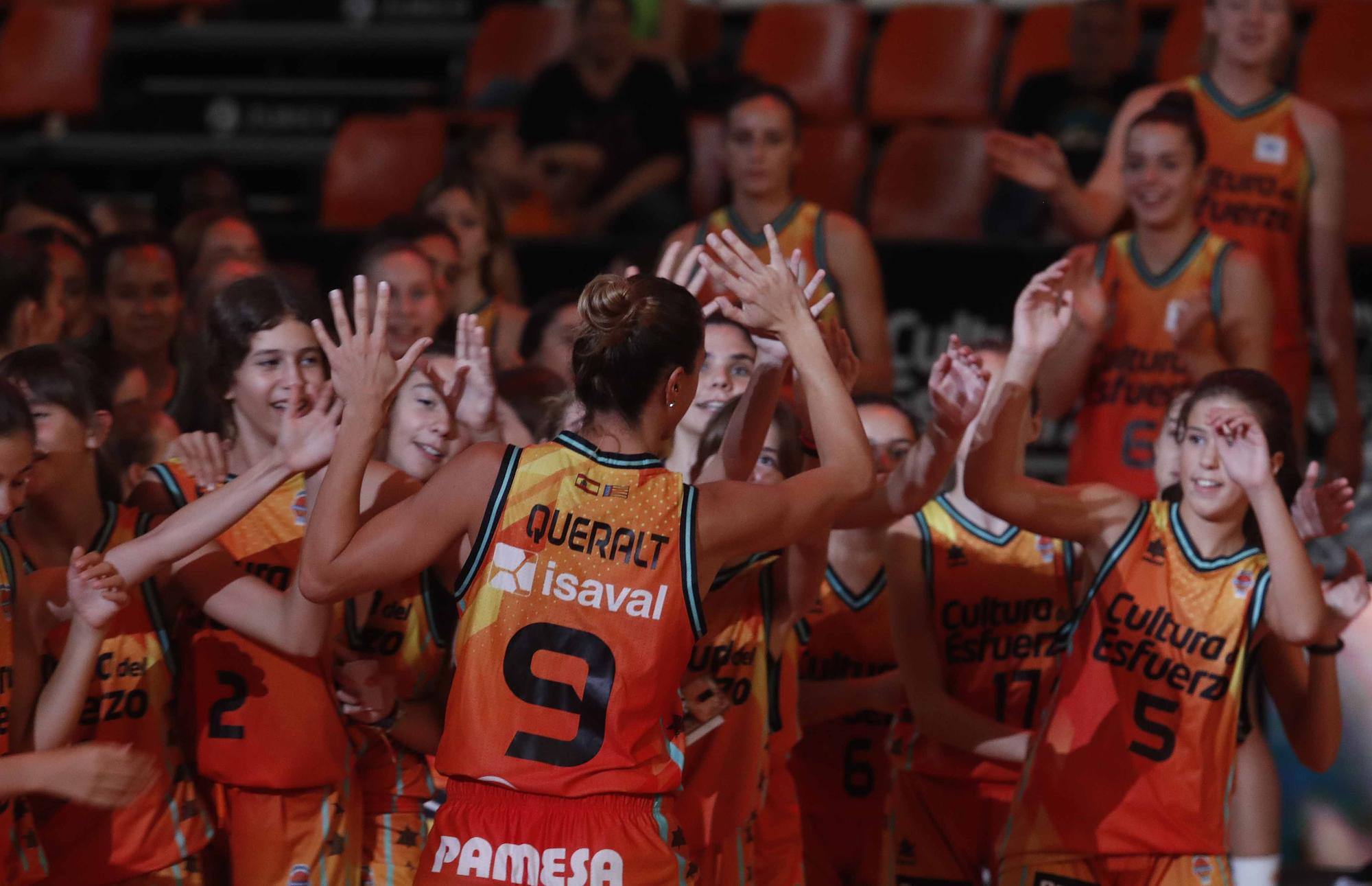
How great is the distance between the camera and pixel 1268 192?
20.0ft

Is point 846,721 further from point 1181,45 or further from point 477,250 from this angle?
Result: point 1181,45

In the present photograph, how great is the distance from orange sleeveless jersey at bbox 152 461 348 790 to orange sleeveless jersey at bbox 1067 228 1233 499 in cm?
301

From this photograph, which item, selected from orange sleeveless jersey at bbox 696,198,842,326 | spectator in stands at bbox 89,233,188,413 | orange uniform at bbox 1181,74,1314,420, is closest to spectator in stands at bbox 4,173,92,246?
spectator in stands at bbox 89,233,188,413

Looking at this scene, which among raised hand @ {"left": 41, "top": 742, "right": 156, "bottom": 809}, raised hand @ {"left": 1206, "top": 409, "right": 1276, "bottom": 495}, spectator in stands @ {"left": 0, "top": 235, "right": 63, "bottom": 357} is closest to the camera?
raised hand @ {"left": 41, "top": 742, "right": 156, "bottom": 809}

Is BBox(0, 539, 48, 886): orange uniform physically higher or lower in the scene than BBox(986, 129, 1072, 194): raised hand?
lower

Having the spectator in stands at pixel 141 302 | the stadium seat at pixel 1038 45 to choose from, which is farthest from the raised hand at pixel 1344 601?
the stadium seat at pixel 1038 45

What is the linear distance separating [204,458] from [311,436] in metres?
0.56

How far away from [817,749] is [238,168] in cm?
661

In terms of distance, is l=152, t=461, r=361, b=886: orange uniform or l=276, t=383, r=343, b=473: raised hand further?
l=152, t=461, r=361, b=886: orange uniform

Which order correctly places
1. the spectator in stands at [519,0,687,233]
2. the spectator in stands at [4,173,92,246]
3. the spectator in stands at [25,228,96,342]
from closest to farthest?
the spectator in stands at [25,228,96,342] < the spectator in stands at [4,173,92,246] < the spectator in stands at [519,0,687,233]

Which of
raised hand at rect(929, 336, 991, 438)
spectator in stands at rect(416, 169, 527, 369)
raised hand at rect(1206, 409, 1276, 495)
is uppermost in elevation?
spectator in stands at rect(416, 169, 527, 369)

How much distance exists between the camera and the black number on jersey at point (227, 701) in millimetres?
3805

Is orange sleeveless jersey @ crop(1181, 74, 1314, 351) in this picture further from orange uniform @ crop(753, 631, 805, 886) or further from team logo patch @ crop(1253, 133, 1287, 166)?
orange uniform @ crop(753, 631, 805, 886)

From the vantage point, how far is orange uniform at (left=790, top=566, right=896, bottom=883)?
484 centimetres
